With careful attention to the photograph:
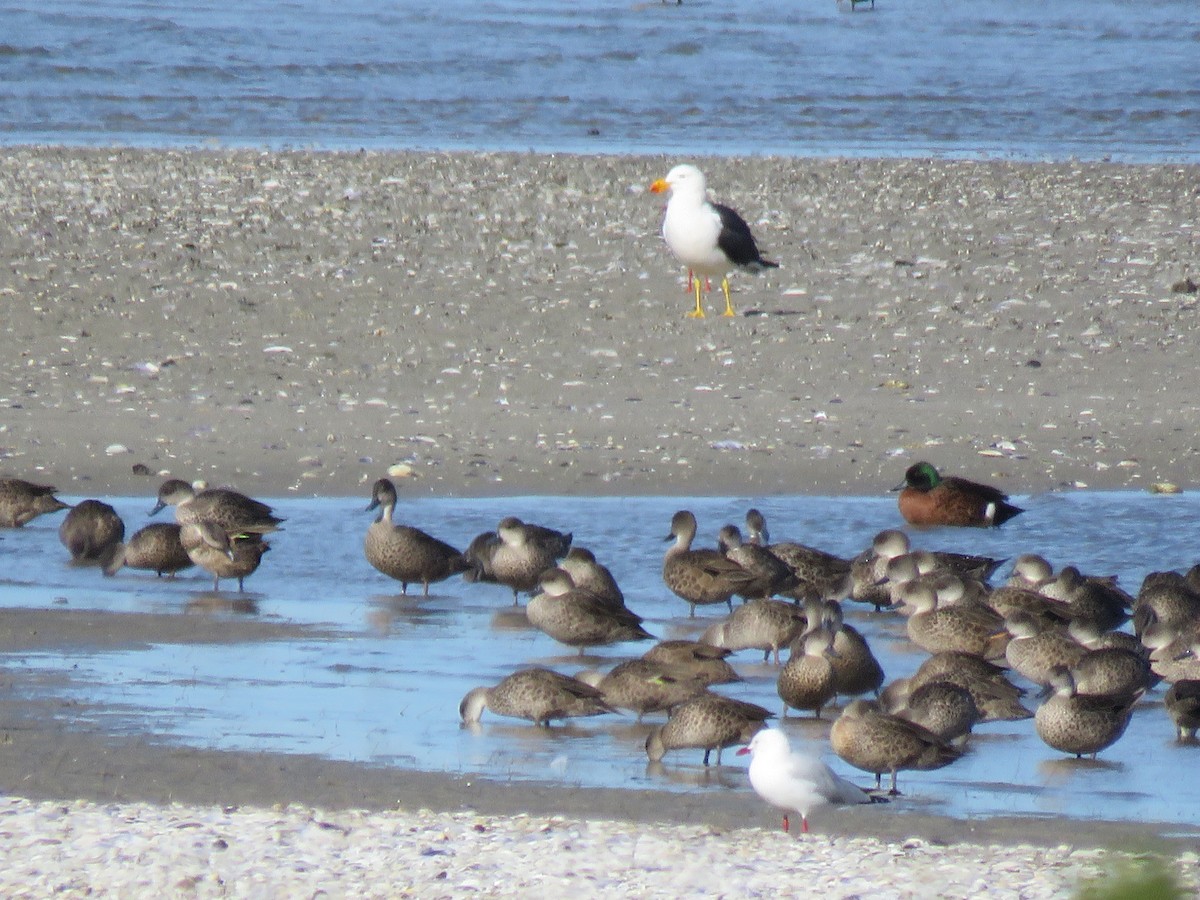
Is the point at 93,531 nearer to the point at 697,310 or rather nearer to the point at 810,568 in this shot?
the point at 810,568

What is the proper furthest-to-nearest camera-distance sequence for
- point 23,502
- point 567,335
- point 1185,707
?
point 567,335 < point 23,502 < point 1185,707

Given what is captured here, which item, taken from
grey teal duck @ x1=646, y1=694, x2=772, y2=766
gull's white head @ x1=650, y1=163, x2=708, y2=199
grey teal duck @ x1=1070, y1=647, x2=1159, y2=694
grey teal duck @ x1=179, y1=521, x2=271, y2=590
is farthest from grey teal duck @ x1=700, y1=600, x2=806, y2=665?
gull's white head @ x1=650, y1=163, x2=708, y2=199

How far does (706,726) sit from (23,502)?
4.95m

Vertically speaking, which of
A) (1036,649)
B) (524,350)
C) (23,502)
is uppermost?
(524,350)

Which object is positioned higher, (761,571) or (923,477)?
(923,477)

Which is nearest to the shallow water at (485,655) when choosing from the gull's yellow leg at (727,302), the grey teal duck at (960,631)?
the grey teal duck at (960,631)

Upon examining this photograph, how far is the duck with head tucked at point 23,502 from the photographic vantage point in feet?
34.7

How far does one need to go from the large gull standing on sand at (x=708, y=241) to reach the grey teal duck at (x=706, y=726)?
8.14 meters

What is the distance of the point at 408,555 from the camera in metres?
9.57

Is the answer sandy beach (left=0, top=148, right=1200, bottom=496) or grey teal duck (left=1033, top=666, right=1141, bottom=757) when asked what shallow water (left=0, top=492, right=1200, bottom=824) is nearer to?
grey teal duck (left=1033, top=666, right=1141, bottom=757)

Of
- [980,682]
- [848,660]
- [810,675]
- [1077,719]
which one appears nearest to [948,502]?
[848,660]

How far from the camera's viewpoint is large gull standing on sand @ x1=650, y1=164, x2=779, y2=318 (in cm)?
1509

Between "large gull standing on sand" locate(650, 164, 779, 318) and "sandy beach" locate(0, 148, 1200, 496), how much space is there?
0.89 ft

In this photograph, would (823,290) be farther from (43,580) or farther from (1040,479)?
(43,580)
